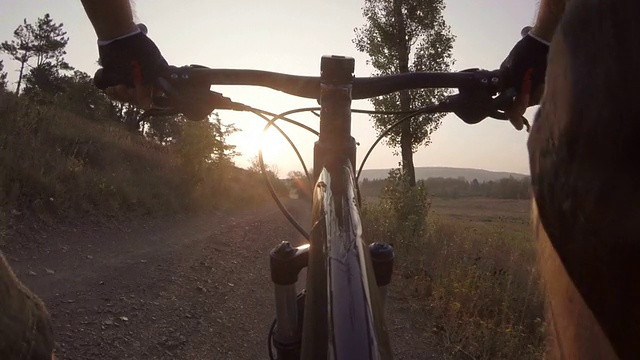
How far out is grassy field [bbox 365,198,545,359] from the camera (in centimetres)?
480

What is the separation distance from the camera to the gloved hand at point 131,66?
1.74 m

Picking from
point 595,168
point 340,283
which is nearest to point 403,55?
point 340,283

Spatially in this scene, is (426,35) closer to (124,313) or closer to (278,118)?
(124,313)

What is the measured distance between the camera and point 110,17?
1.67 meters

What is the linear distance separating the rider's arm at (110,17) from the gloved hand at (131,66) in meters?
0.02

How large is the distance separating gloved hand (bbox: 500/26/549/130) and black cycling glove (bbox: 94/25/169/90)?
129cm

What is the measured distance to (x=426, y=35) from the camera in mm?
19078

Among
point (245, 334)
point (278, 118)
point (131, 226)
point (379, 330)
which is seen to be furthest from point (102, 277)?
point (379, 330)

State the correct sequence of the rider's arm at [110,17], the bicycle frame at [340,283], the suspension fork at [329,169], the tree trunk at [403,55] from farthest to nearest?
the tree trunk at [403,55], the rider's arm at [110,17], the suspension fork at [329,169], the bicycle frame at [340,283]

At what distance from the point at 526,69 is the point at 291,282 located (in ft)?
3.70

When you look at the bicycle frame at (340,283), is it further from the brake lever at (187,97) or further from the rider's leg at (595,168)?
the brake lever at (187,97)

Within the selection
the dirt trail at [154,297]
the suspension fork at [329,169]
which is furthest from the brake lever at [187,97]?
the dirt trail at [154,297]

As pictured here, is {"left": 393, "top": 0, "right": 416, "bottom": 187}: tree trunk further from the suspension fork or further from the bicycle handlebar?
the suspension fork

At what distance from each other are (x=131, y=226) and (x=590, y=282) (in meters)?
9.26
